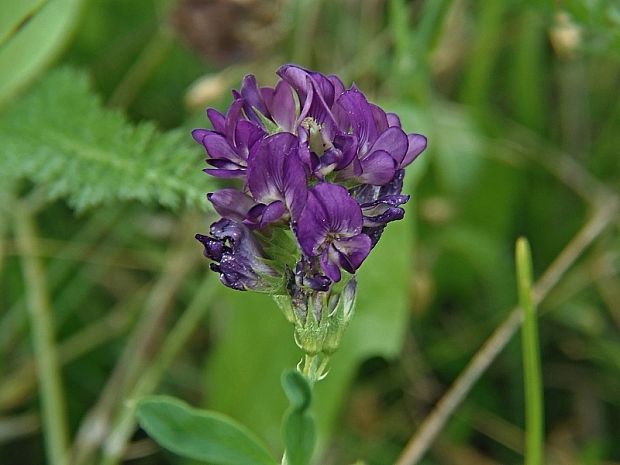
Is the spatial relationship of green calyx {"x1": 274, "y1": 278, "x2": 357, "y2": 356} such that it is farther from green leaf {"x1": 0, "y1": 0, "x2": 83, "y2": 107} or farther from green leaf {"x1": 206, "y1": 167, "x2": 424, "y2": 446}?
green leaf {"x1": 0, "y1": 0, "x2": 83, "y2": 107}

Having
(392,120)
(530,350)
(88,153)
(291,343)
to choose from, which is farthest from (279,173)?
(291,343)

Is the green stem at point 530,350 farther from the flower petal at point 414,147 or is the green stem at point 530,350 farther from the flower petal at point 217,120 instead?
the flower petal at point 217,120

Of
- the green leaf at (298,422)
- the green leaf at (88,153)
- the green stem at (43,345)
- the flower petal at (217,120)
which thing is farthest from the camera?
the green stem at (43,345)

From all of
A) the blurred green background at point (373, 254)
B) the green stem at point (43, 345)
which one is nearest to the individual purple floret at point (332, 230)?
the blurred green background at point (373, 254)

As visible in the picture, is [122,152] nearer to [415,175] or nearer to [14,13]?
[14,13]

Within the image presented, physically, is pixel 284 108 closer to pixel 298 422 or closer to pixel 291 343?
pixel 298 422

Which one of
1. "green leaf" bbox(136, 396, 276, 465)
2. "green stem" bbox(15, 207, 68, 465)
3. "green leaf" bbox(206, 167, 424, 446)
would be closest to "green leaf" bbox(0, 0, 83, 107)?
"green stem" bbox(15, 207, 68, 465)
